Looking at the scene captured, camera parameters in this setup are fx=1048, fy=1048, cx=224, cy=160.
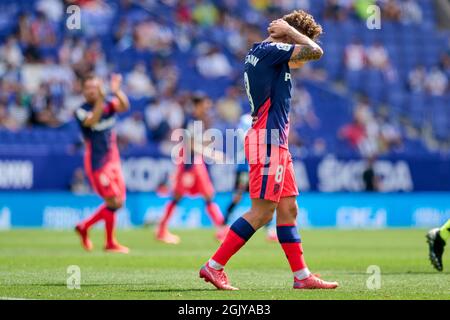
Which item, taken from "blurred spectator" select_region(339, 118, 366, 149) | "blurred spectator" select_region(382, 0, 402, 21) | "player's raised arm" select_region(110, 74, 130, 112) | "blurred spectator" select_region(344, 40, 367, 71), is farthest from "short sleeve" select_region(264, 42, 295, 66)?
"blurred spectator" select_region(382, 0, 402, 21)

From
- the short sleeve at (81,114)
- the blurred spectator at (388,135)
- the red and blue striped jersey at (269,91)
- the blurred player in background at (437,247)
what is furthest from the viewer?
the blurred spectator at (388,135)

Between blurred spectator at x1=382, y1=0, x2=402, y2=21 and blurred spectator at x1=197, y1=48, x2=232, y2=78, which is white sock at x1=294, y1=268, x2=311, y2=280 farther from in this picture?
blurred spectator at x1=382, y1=0, x2=402, y2=21

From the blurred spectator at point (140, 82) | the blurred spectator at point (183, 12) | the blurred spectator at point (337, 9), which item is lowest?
the blurred spectator at point (140, 82)

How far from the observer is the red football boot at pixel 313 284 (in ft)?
31.7

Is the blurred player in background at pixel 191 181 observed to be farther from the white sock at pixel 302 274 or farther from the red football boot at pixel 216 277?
the red football boot at pixel 216 277

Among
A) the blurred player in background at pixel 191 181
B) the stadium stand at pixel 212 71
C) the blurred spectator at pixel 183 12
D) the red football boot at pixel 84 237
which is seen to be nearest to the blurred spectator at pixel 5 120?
the stadium stand at pixel 212 71

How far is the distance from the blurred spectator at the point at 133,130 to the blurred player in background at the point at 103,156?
31.9ft

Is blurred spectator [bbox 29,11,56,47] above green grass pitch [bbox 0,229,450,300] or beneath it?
above

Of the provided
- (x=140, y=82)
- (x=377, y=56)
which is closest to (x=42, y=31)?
(x=140, y=82)

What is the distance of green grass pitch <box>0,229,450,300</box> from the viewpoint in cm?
928

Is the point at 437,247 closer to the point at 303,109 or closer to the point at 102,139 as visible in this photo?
the point at 102,139

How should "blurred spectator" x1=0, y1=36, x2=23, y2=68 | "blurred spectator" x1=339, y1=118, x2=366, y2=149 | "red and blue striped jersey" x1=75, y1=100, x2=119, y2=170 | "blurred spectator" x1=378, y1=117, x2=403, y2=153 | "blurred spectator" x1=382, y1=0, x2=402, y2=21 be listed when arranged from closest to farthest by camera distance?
1. "red and blue striped jersey" x1=75, y1=100, x2=119, y2=170
2. "blurred spectator" x1=0, y1=36, x2=23, y2=68
3. "blurred spectator" x1=339, y1=118, x2=366, y2=149
4. "blurred spectator" x1=378, y1=117, x2=403, y2=153
5. "blurred spectator" x1=382, y1=0, x2=402, y2=21

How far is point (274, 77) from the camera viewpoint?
9.74 metres

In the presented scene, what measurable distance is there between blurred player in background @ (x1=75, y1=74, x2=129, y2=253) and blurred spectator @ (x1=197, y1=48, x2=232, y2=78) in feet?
43.5
